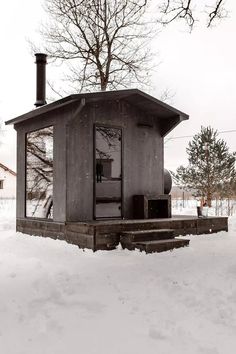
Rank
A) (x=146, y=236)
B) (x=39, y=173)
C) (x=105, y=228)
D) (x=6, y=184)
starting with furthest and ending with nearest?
(x=6, y=184)
(x=39, y=173)
(x=146, y=236)
(x=105, y=228)

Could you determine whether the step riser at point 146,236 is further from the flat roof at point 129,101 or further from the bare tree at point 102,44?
the bare tree at point 102,44

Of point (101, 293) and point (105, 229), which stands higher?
point (105, 229)

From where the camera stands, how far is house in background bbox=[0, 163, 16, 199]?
4178 centimetres

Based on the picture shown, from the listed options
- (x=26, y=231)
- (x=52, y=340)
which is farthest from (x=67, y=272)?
(x=26, y=231)

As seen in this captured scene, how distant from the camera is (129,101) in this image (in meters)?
10.1

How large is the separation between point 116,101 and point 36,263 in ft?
16.1

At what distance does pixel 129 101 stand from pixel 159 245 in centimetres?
412

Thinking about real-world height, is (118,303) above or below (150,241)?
below

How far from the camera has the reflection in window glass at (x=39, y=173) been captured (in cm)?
979

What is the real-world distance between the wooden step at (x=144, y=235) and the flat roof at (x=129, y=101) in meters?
3.08

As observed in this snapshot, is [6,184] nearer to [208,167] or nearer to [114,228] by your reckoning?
[208,167]

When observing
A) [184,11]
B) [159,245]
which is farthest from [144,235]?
[184,11]

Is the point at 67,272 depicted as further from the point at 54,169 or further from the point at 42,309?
the point at 54,169

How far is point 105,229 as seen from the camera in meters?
7.96
